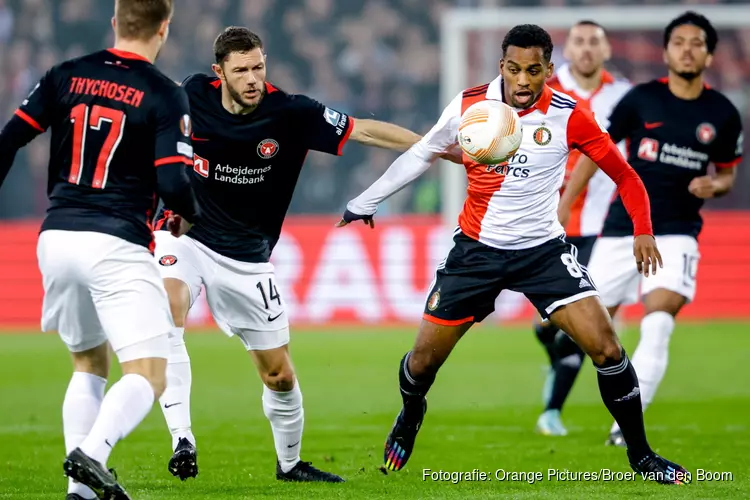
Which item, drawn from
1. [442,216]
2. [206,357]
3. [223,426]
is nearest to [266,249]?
[223,426]

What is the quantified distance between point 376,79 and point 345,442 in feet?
40.1

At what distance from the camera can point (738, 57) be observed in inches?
726

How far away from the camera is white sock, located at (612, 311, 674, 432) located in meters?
8.05

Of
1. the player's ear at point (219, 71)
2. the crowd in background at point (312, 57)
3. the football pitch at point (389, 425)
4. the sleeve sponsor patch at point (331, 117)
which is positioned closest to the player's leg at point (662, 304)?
the football pitch at point (389, 425)

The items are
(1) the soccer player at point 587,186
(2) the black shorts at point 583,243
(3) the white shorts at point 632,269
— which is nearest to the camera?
→ (3) the white shorts at point 632,269

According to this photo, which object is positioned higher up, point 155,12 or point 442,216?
point 155,12

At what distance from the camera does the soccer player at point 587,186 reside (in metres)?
9.03

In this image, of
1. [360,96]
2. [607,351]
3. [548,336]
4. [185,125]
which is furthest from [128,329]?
[360,96]

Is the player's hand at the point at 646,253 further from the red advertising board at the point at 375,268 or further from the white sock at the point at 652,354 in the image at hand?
the red advertising board at the point at 375,268

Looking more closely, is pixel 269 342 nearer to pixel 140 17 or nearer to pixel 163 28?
pixel 163 28

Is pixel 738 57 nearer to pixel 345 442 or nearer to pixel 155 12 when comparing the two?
pixel 345 442

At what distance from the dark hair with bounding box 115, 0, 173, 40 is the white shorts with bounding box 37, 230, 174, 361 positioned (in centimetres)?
88

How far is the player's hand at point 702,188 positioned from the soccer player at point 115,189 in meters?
4.06

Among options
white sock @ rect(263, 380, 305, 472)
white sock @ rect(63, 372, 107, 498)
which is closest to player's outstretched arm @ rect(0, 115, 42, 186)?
white sock @ rect(63, 372, 107, 498)
